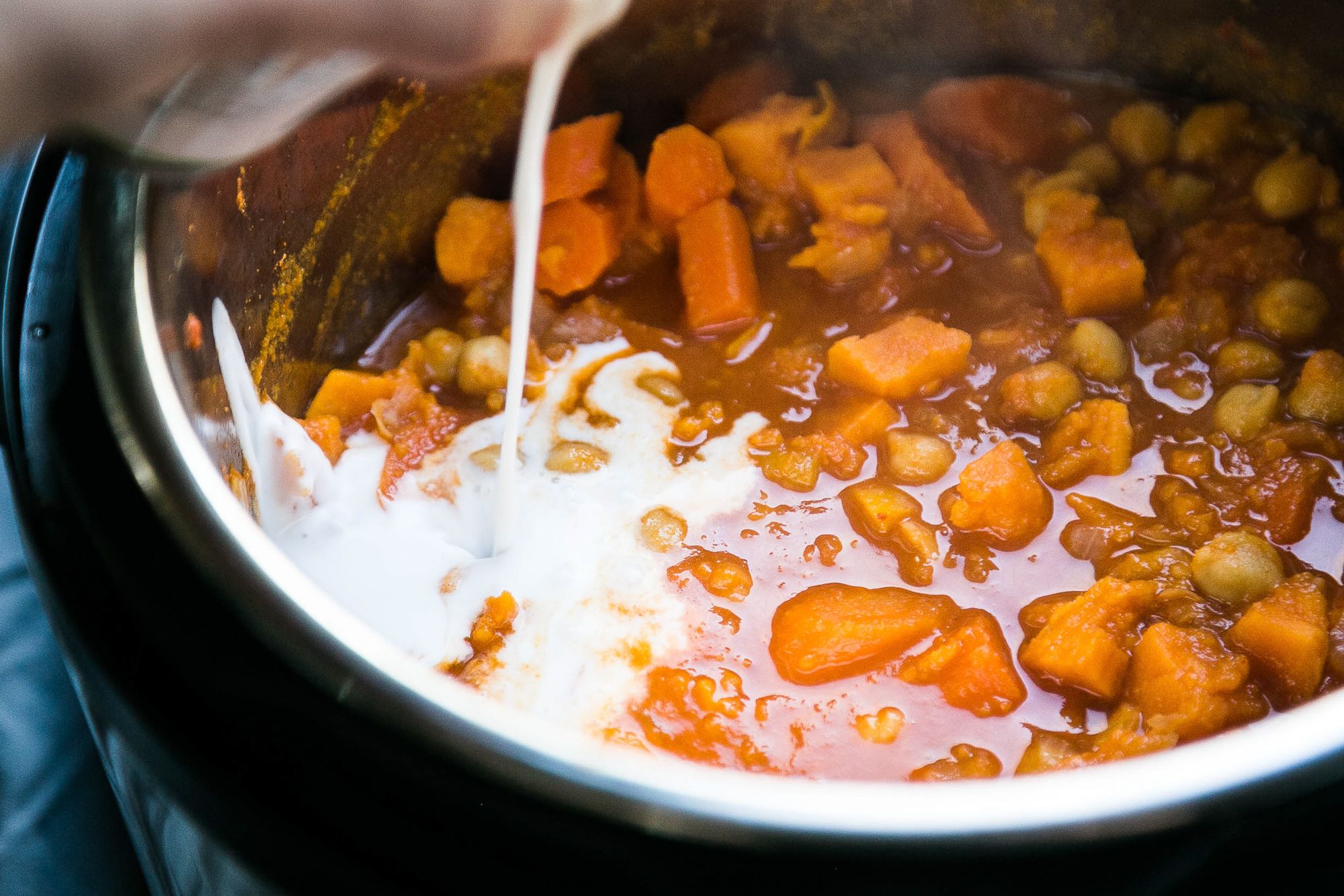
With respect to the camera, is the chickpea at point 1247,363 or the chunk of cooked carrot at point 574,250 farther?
the chunk of cooked carrot at point 574,250

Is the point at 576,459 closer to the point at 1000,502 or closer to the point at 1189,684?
the point at 1000,502

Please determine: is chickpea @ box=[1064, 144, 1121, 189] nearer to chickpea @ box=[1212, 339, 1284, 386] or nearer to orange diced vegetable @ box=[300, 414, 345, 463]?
chickpea @ box=[1212, 339, 1284, 386]

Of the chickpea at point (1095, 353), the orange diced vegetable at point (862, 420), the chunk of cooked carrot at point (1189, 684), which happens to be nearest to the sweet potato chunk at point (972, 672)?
the chunk of cooked carrot at point (1189, 684)

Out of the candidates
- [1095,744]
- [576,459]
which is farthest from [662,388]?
[1095,744]

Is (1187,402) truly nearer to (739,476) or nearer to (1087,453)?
(1087,453)

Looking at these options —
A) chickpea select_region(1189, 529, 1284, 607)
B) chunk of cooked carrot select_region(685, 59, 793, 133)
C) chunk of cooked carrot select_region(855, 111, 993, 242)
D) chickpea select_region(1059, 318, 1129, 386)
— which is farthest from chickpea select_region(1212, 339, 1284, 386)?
chunk of cooked carrot select_region(685, 59, 793, 133)

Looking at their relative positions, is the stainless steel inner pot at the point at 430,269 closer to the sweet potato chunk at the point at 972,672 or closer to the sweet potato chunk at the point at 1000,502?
the sweet potato chunk at the point at 972,672
